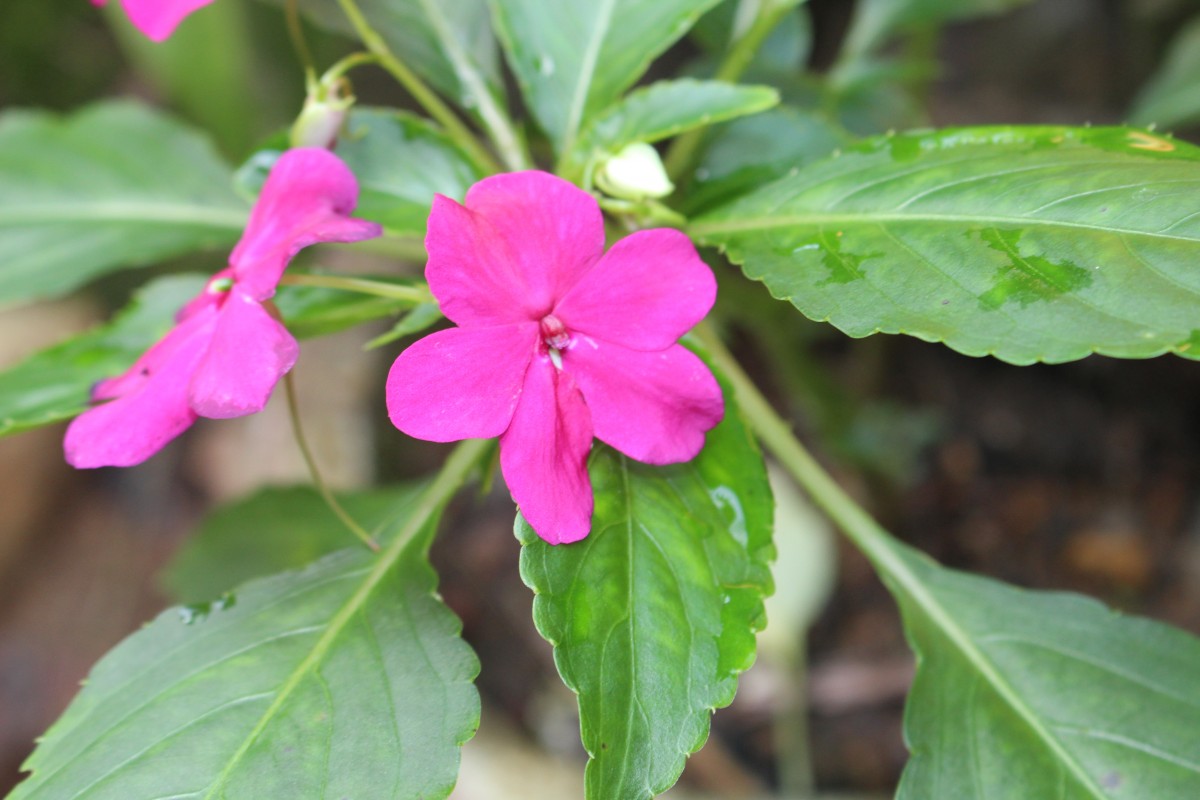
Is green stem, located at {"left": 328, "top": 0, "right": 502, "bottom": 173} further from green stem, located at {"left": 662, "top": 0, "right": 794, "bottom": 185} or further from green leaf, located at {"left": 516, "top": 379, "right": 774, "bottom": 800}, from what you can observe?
green leaf, located at {"left": 516, "top": 379, "right": 774, "bottom": 800}

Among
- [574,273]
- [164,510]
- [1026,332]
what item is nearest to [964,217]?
[1026,332]

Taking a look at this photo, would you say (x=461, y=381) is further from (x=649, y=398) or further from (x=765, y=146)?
(x=765, y=146)

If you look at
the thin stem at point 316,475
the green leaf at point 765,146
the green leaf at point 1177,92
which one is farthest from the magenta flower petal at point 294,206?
the green leaf at point 1177,92

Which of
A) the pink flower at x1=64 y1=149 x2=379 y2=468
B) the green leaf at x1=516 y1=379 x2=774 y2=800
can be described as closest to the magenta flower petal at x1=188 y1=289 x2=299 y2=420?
the pink flower at x1=64 y1=149 x2=379 y2=468

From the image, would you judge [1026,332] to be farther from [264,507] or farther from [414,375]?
[264,507]

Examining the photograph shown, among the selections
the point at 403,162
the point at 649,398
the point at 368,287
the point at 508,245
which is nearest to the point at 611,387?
the point at 649,398

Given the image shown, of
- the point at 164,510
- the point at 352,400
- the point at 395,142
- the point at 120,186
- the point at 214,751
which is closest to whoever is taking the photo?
the point at 214,751
